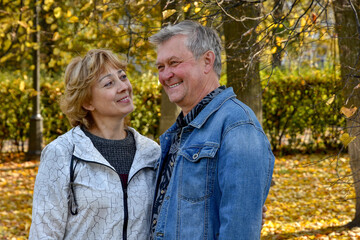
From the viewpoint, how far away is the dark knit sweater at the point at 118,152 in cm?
258

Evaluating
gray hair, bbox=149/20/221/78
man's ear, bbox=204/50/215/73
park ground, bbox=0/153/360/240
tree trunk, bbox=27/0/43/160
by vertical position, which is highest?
gray hair, bbox=149/20/221/78

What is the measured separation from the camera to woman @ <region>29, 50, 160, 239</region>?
2.36 m

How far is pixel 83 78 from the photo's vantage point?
265 centimetres

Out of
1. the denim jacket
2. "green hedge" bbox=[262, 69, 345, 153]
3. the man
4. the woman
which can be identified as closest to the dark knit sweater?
the woman

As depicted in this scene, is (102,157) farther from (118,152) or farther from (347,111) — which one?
(347,111)

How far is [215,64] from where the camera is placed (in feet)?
7.29

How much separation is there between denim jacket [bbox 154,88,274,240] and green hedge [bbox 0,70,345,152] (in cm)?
745

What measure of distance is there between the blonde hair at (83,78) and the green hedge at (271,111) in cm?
670

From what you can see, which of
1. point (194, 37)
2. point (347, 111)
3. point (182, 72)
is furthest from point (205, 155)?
point (347, 111)

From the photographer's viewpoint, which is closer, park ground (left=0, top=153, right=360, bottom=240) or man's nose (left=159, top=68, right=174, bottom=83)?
man's nose (left=159, top=68, right=174, bottom=83)

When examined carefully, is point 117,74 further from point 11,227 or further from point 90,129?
point 11,227

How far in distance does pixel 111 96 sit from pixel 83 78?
0.64 feet

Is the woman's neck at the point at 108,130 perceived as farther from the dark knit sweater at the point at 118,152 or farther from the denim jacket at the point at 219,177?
the denim jacket at the point at 219,177

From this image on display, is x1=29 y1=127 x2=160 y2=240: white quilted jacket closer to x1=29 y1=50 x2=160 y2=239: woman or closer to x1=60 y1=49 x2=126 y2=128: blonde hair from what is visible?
x1=29 y1=50 x2=160 y2=239: woman
